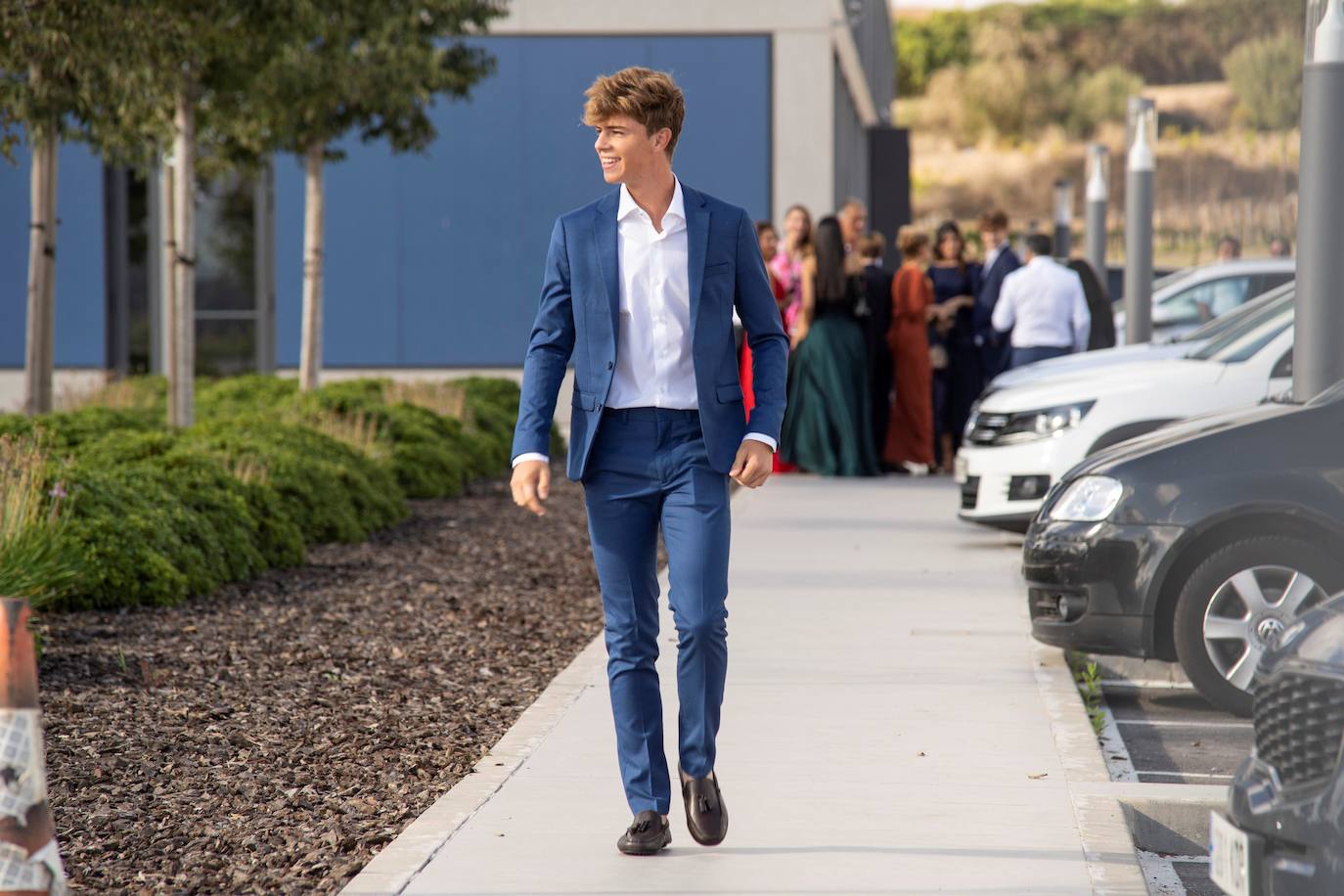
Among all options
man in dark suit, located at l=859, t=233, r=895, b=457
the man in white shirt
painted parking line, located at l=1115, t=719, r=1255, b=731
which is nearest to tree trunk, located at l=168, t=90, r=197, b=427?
man in dark suit, located at l=859, t=233, r=895, b=457

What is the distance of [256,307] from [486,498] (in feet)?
45.4

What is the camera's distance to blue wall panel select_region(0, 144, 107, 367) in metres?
27.5

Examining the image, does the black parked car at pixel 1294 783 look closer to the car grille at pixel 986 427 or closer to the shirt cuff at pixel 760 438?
the shirt cuff at pixel 760 438

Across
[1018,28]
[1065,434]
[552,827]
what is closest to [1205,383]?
[1065,434]

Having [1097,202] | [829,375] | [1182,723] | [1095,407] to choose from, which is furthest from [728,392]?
[1097,202]

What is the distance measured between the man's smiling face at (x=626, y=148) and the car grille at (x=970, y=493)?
6795 mm

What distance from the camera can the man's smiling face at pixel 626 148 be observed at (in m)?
4.62

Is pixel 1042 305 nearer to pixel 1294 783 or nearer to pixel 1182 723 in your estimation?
pixel 1182 723

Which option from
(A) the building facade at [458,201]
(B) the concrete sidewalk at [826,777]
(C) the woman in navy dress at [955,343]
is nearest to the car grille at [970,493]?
(B) the concrete sidewalk at [826,777]

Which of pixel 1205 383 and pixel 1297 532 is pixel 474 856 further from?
pixel 1205 383

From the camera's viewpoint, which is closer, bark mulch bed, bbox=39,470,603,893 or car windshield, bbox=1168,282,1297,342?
bark mulch bed, bbox=39,470,603,893

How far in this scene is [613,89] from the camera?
4605mm

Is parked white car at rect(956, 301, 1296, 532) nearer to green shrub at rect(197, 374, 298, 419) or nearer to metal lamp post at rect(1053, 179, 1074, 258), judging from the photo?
green shrub at rect(197, 374, 298, 419)

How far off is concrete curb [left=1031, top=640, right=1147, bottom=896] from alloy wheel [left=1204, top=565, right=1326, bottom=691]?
1.78 feet
